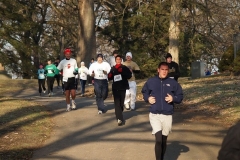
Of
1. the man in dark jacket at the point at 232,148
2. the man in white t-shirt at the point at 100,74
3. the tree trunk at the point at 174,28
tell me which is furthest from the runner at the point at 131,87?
the man in dark jacket at the point at 232,148

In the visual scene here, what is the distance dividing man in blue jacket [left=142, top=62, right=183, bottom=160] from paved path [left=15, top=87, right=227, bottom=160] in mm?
1022

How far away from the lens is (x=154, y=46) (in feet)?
130

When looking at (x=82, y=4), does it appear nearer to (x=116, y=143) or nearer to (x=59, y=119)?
(x=59, y=119)

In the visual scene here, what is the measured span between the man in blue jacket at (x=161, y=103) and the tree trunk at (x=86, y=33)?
78.5 ft

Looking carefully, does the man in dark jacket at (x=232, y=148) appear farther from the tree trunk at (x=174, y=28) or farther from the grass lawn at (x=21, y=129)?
the tree trunk at (x=174, y=28)

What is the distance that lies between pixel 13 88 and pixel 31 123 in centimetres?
1780

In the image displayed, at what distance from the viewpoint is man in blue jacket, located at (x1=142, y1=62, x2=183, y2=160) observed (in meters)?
8.26

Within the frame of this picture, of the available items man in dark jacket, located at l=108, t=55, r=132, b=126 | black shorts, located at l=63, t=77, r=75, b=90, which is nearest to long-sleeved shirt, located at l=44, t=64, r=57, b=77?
black shorts, located at l=63, t=77, r=75, b=90

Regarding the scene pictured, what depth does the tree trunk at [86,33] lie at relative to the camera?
31797 millimetres

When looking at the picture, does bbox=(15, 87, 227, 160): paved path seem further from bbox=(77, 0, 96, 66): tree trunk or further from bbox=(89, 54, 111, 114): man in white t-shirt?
bbox=(77, 0, 96, 66): tree trunk

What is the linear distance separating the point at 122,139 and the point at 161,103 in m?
2.96

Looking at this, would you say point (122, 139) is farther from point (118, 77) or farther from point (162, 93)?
point (162, 93)

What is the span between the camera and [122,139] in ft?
36.2

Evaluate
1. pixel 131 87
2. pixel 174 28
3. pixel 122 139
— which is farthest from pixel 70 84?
pixel 174 28
